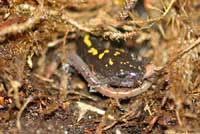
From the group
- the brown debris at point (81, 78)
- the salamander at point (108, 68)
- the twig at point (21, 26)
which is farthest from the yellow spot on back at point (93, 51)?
the twig at point (21, 26)

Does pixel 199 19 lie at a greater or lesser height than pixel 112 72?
greater

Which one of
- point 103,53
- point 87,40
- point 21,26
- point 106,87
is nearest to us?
point 21,26

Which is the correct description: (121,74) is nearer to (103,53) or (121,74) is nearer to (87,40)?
(103,53)

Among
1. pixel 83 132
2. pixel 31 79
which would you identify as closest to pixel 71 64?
pixel 31 79

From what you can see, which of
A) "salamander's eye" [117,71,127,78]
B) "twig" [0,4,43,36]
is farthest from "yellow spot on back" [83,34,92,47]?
"twig" [0,4,43,36]

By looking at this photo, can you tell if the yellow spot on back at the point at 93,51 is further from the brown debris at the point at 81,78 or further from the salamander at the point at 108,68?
the brown debris at the point at 81,78

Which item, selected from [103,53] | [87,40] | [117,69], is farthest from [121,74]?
[87,40]

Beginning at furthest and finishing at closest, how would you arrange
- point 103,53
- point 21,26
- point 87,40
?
point 87,40
point 103,53
point 21,26

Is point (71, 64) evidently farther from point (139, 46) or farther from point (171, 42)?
point (171, 42)
